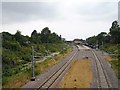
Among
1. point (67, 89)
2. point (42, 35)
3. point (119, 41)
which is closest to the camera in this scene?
point (67, 89)

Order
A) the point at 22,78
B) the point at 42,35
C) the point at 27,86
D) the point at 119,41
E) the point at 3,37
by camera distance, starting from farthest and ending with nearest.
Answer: the point at 42,35 < the point at 119,41 < the point at 3,37 < the point at 22,78 < the point at 27,86

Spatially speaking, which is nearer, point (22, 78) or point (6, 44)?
point (22, 78)

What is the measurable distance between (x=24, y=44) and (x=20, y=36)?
4425 mm

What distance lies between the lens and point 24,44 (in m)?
75.2

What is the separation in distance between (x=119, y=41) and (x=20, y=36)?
34233 millimetres

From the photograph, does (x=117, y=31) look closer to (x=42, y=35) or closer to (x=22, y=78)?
(x=42, y=35)

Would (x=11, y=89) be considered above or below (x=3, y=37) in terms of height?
below

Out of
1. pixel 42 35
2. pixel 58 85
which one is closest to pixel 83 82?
pixel 58 85

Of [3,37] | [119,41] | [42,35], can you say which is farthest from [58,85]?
[42,35]

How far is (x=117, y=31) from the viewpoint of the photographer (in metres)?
98.3

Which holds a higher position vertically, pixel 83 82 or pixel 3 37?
pixel 3 37

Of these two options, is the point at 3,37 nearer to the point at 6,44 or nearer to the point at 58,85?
the point at 6,44

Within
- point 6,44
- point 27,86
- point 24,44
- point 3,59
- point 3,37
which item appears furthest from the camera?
point 24,44

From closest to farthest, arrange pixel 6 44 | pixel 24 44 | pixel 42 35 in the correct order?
pixel 6 44 → pixel 24 44 → pixel 42 35
